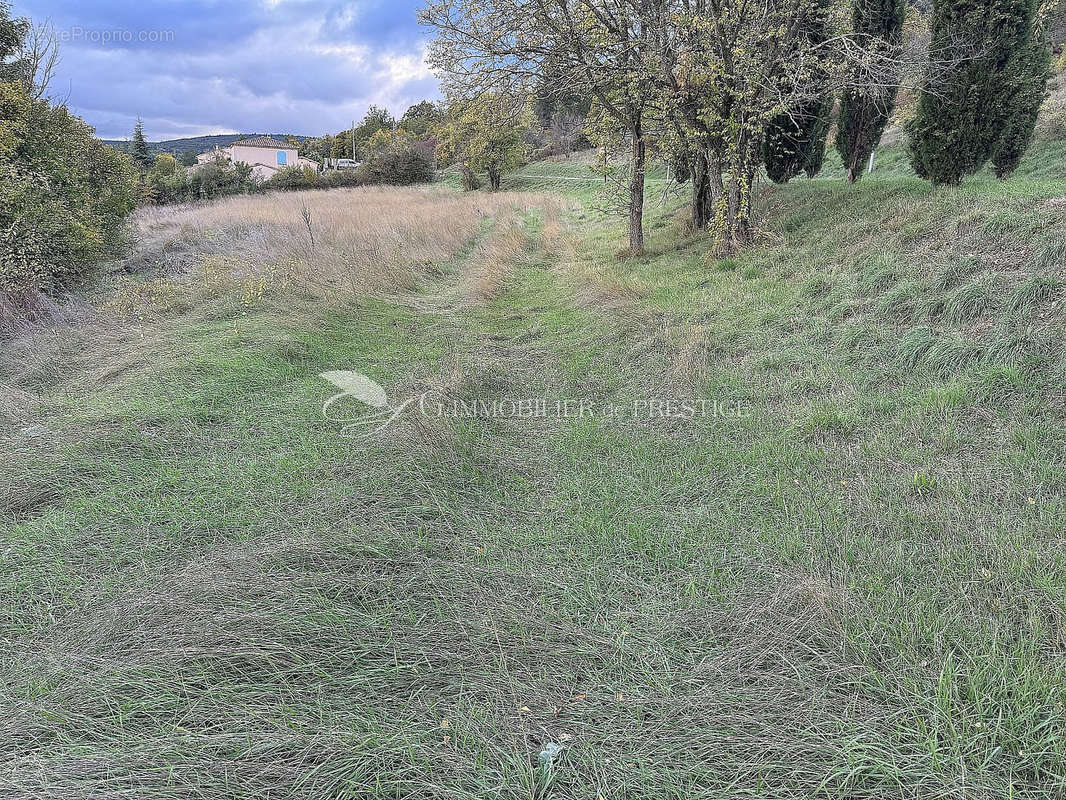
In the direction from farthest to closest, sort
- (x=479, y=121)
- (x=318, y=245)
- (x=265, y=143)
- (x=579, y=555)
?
(x=265, y=143) → (x=318, y=245) → (x=479, y=121) → (x=579, y=555)

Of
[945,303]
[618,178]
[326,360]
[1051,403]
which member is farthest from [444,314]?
[1051,403]

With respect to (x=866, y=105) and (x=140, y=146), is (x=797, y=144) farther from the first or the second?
(x=140, y=146)

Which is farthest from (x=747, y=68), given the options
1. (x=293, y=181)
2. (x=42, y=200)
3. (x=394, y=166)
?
(x=293, y=181)

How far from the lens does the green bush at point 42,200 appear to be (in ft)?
23.4

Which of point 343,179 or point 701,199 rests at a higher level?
point 343,179

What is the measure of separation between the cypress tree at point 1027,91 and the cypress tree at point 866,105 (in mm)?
1872

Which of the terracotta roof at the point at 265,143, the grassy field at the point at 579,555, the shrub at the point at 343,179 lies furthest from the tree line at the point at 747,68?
the terracotta roof at the point at 265,143

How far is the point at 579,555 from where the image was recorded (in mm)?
2781

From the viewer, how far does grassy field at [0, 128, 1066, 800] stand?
1757 millimetres

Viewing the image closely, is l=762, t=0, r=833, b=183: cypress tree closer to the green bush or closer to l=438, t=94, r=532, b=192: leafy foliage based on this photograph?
l=438, t=94, r=532, b=192: leafy foliage

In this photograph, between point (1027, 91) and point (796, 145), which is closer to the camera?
point (1027, 91)

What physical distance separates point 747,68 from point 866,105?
4121 mm

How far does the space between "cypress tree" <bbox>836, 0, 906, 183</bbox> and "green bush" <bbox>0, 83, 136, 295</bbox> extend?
12802 millimetres

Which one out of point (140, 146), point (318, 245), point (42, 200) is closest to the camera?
point (42, 200)
